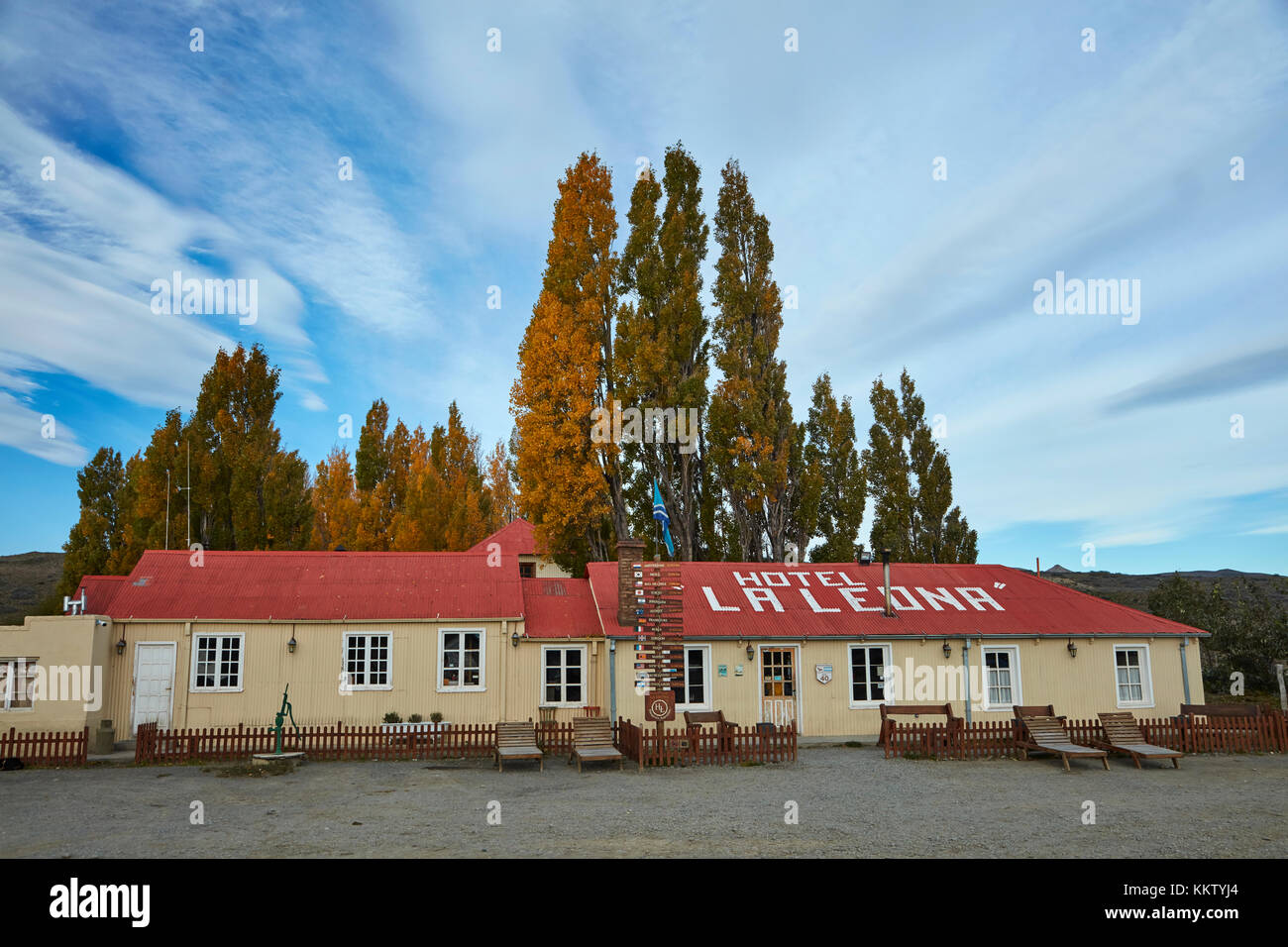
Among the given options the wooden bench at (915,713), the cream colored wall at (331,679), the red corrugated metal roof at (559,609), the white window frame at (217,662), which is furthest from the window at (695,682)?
the white window frame at (217,662)

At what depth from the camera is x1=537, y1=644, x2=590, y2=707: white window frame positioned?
21.2 m

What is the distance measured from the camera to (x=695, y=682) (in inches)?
815

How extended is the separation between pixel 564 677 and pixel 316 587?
6.78m

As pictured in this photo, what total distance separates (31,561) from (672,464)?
76.8m

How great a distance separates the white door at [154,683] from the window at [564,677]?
8.73m

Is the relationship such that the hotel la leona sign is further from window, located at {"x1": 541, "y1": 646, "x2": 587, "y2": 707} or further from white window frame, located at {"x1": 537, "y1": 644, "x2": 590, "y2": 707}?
window, located at {"x1": 541, "y1": 646, "x2": 587, "y2": 707}

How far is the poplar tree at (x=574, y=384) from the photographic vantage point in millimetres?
29422

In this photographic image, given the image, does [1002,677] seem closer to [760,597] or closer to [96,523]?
[760,597]

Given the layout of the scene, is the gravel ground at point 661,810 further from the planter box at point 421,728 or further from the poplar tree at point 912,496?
the poplar tree at point 912,496

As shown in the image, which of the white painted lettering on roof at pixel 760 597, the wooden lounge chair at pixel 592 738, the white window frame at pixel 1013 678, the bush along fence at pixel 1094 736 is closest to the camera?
the wooden lounge chair at pixel 592 738

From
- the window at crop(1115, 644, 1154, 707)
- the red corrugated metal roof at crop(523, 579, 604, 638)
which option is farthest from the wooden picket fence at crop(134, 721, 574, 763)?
the window at crop(1115, 644, 1154, 707)

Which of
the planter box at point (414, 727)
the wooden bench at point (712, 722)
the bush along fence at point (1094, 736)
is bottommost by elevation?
the bush along fence at point (1094, 736)

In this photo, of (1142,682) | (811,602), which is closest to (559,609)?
(811,602)

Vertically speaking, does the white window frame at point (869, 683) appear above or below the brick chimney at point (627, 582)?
below
